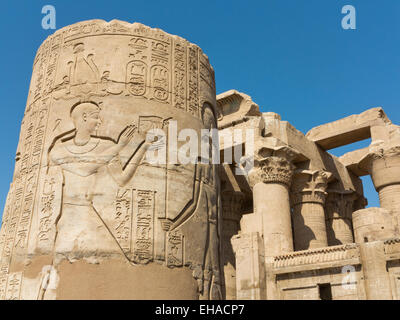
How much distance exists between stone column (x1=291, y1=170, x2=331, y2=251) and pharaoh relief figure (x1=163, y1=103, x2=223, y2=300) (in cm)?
1079

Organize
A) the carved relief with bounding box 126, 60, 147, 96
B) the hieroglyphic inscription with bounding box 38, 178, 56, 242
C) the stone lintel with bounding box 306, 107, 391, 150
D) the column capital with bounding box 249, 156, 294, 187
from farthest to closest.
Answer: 1. the stone lintel with bounding box 306, 107, 391, 150
2. the column capital with bounding box 249, 156, 294, 187
3. the carved relief with bounding box 126, 60, 147, 96
4. the hieroglyphic inscription with bounding box 38, 178, 56, 242

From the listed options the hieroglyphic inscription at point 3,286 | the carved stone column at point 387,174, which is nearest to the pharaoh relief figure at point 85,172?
the hieroglyphic inscription at point 3,286

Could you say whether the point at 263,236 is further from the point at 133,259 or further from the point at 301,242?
the point at 133,259

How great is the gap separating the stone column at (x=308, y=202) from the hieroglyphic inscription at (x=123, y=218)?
12025 mm

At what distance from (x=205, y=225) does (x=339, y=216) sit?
565 inches

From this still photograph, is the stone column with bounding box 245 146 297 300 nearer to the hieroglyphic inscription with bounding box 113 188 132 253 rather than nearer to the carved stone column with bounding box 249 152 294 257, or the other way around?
the carved stone column with bounding box 249 152 294 257

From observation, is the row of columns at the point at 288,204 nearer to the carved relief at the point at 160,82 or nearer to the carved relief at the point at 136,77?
the carved relief at the point at 160,82

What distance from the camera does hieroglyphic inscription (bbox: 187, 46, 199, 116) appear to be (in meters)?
6.16

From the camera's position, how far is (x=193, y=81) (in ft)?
20.7

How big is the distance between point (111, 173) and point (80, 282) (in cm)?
123

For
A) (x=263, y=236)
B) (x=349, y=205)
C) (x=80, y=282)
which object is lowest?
(x=80, y=282)

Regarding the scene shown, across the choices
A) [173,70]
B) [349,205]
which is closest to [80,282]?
[173,70]

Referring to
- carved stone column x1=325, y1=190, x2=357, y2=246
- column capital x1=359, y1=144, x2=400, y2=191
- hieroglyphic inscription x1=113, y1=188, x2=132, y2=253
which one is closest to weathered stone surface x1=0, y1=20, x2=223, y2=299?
hieroglyphic inscription x1=113, y1=188, x2=132, y2=253

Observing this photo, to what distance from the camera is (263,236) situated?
14.3 m
